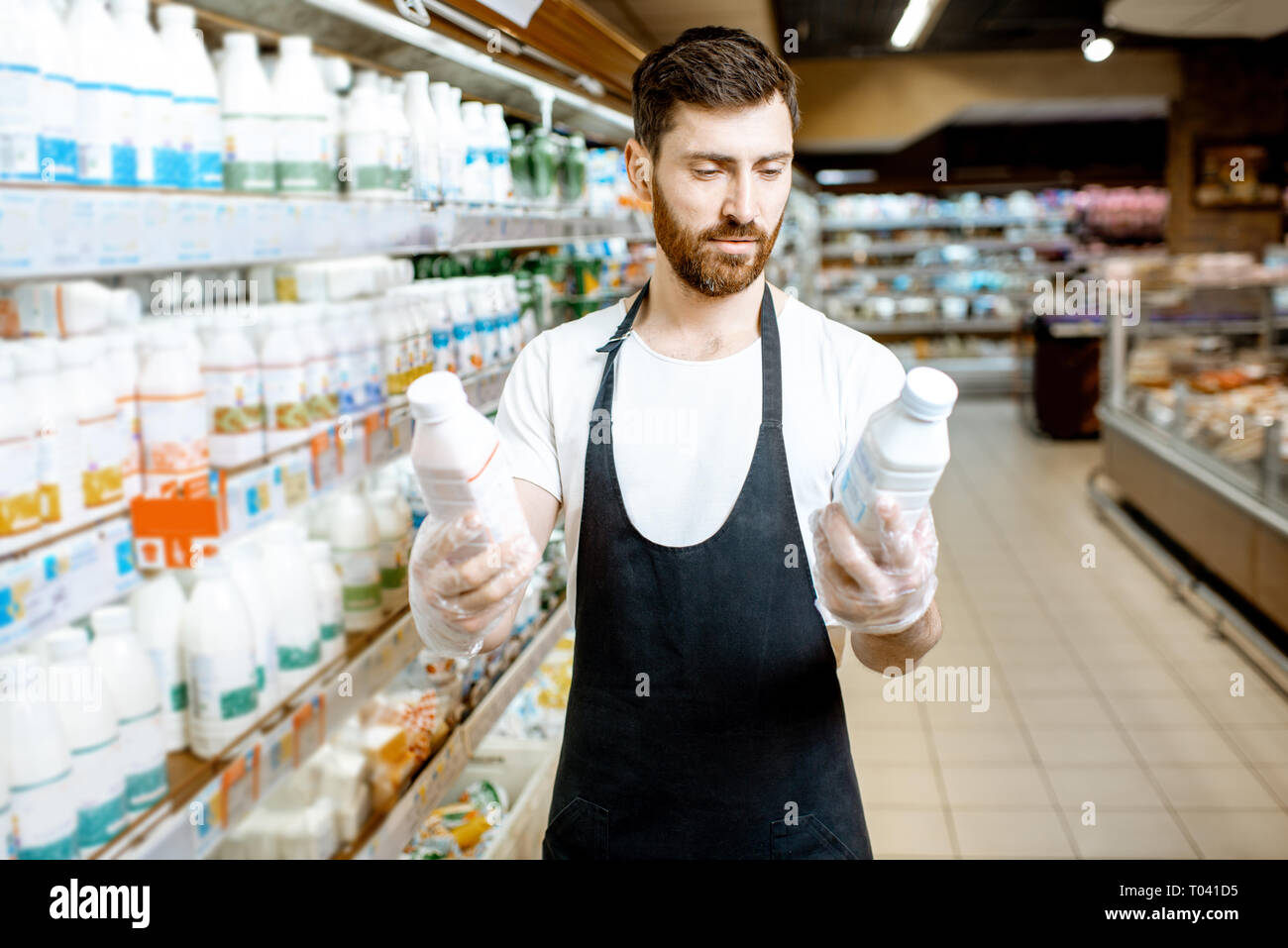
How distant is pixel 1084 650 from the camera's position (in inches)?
188

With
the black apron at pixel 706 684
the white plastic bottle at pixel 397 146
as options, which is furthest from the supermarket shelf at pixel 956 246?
the black apron at pixel 706 684

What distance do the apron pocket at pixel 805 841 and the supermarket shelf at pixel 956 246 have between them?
1245 centimetres

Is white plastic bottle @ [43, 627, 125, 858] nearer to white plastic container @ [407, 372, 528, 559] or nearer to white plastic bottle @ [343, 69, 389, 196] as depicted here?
white plastic container @ [407, 372, 528, 559]

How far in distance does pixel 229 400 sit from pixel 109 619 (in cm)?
35

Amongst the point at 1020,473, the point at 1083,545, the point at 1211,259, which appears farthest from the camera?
the point at 1020,473

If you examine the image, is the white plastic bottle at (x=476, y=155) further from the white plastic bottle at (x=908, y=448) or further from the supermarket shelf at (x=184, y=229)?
the white plastic bottle at (x=908, y=448)

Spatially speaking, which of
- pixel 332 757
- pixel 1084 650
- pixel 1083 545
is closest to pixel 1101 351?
pixel 1083 545

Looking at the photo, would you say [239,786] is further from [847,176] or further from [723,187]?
[847,176]

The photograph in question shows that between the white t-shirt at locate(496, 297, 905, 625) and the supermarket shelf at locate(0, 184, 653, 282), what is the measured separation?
0.38 metres

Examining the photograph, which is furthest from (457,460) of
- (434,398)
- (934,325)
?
(934,325)

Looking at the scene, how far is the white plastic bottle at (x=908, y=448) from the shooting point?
3.32 ft

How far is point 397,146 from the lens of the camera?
206 centimetres

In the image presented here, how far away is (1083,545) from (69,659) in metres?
5.83
